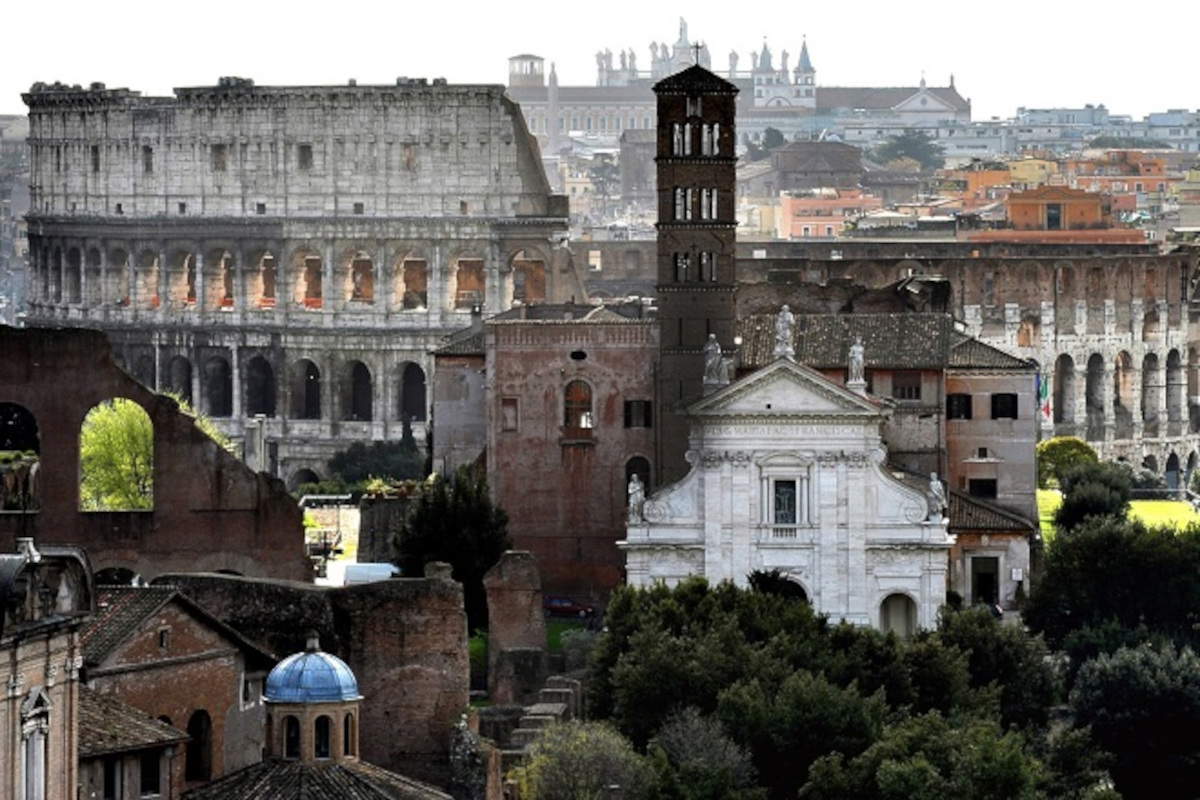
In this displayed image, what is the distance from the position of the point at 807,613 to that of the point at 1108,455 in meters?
68.4

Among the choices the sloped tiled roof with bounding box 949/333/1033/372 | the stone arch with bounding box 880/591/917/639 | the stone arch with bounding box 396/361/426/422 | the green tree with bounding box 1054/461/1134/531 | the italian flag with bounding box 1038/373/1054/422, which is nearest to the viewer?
the stone arch with bounding box 880/591/917/639

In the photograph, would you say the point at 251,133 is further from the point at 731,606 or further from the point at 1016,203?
the point at 731,606

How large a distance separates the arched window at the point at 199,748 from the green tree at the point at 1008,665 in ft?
59.2

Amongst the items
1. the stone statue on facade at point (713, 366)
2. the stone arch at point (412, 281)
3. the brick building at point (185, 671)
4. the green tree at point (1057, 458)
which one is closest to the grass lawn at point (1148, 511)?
the green tree at point (1057, 458)

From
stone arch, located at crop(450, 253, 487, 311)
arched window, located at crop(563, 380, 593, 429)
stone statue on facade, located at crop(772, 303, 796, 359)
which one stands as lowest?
arched window, located at crop(563, 380, 593, 429)

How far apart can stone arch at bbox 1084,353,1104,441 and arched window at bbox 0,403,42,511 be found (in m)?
62.5

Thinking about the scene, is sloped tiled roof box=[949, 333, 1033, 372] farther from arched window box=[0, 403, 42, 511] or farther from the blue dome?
Answer: the blue dome

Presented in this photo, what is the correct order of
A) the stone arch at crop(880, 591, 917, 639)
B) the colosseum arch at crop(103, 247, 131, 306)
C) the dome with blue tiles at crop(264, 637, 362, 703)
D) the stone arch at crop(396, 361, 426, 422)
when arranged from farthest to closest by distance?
the colosseum arch at crop(103, 247, 131, 306)
the stone arch at crop(396, 361, 426, 422)
the stone arch at crop(880, 591, 917, 639)
the dome with blue tiles at crop(264, 637, 362, 703)

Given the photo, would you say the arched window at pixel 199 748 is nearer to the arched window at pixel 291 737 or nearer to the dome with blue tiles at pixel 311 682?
the dome with blue tiles at pixel 311 682

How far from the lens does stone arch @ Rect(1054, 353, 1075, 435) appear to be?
13650cm

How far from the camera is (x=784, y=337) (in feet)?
250

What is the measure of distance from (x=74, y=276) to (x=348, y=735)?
104m

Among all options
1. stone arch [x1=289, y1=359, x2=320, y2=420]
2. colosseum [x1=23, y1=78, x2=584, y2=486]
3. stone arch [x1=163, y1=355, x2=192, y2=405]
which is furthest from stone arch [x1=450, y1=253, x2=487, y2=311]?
stone arch [x1=163, y1=355, x2=192, y2=405]

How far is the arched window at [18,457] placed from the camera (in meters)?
63.0
